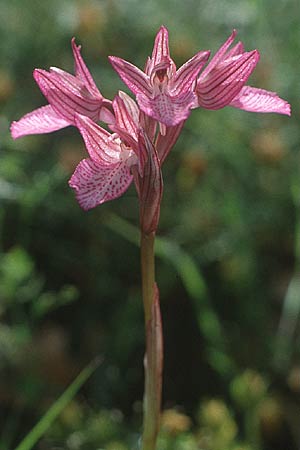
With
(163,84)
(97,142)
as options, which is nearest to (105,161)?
(97,142)

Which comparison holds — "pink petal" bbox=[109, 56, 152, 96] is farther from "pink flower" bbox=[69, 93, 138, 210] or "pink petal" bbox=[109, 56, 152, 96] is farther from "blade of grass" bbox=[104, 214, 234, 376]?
"blade of grass" bbox=[104, 214, 234, 376]

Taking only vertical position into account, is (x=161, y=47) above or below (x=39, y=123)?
above

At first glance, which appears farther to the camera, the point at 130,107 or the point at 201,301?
the point at 201,301

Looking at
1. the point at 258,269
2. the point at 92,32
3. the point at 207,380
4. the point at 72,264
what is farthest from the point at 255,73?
the point at 207,380

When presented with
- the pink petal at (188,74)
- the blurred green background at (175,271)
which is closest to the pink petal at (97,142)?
the pink petal at (188,74)

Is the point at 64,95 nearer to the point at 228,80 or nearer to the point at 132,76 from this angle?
the point at 132,76

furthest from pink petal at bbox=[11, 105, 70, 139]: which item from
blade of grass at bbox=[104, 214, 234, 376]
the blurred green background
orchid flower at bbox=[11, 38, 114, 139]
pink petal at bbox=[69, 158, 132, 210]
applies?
blade of grass at bbox=[104, 214, 234, 376]

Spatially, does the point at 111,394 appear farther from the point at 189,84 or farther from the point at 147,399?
the point at 189,84
